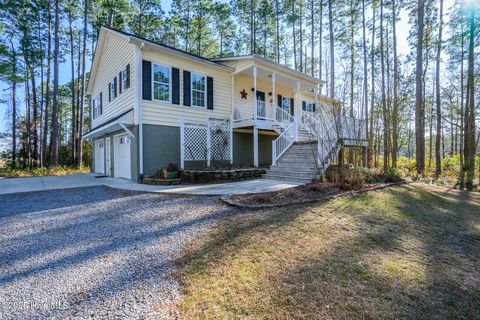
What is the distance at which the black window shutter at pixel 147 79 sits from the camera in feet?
30.0

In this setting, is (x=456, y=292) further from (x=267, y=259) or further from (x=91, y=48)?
(x=91, y=48)

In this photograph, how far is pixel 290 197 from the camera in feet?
19.0

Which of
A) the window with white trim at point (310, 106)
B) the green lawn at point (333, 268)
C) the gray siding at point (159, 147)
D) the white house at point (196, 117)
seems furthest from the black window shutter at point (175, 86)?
the window with white trim at point (310, 106)

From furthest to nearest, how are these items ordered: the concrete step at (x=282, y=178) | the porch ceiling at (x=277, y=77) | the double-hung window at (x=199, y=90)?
the porch ceiling at (x=277, y=77)
the double-hung window at (x=199, y=90)
the concrete step at (x=282, y=178)

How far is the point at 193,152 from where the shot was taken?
10.2 meters

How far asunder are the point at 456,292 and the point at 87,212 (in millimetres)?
6179

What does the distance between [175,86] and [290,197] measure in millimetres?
7174

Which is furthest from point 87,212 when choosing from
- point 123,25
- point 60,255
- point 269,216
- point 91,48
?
point 91,48

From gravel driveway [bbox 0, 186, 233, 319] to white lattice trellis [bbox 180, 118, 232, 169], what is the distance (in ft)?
14.3

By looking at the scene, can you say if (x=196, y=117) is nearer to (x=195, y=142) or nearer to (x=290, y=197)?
(x=195, y=142)

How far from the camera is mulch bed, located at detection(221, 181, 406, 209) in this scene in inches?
207

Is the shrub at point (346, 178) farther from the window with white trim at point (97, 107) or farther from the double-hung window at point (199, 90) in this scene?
the window with white trim at point (97, 107)

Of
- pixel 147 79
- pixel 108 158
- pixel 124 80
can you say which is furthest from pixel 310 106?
pixel 108 158

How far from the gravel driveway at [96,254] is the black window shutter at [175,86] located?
554 cm
